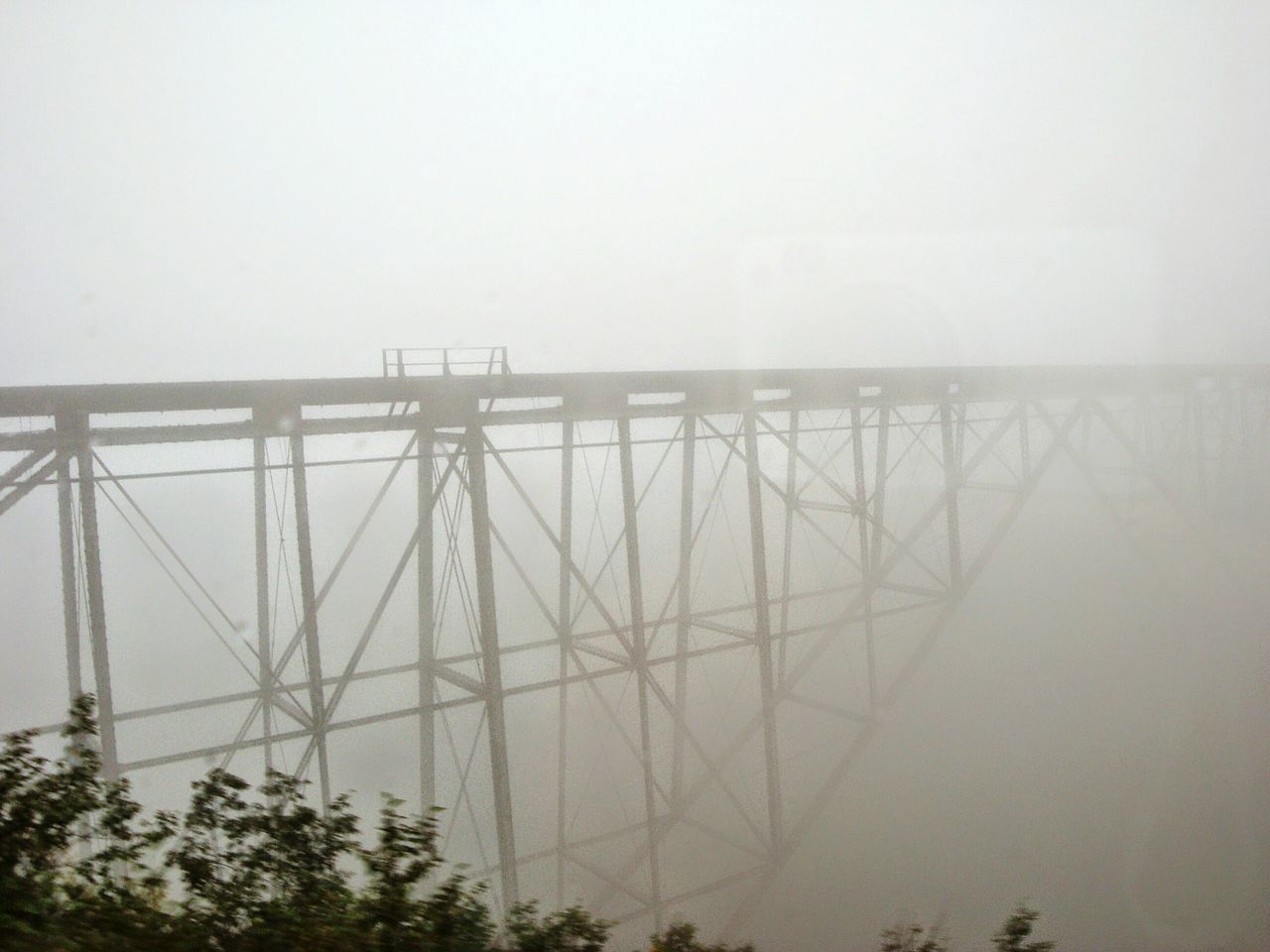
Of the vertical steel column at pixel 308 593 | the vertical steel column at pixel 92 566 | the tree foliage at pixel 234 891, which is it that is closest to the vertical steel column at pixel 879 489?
the vertical steel column at pixel 308 593

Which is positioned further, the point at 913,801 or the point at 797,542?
the point at 797,542

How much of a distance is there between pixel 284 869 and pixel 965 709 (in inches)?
575

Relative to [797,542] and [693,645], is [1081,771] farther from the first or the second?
[797,542]

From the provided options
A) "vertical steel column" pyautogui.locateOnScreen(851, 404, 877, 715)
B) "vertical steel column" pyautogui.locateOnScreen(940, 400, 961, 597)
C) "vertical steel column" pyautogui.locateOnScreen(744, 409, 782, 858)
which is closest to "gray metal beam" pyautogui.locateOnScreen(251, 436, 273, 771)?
"vertical steel column" pyautogui.locateOnScreen(744, 409, 782, 858)

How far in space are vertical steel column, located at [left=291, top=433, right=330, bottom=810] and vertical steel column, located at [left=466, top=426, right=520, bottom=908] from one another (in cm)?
113

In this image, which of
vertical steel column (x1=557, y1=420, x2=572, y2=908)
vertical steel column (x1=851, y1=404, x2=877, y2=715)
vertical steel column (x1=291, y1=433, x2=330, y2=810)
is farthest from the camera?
vertical steel column (x1=851, y1=404, x2=877, y2=715)

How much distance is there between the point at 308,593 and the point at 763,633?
159 inches

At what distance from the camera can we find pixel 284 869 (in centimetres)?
388

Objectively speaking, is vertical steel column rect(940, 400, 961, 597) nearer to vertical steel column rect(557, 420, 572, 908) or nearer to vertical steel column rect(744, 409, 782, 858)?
vertical steel column rect(744, 409, 782, 858)

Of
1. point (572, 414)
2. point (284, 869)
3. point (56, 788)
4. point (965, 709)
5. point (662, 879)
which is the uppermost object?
point (572, 414)

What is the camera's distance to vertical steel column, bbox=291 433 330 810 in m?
6.32

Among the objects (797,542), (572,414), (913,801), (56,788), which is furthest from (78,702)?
(797,542)

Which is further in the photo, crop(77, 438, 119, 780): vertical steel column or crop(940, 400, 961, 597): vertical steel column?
crop(940, 400, 961, 597): vertical steel column

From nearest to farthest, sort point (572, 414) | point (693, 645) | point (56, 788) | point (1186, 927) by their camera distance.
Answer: point (56, 788) < point (572, 414) < point (1186, 927) < point (693, 645)
